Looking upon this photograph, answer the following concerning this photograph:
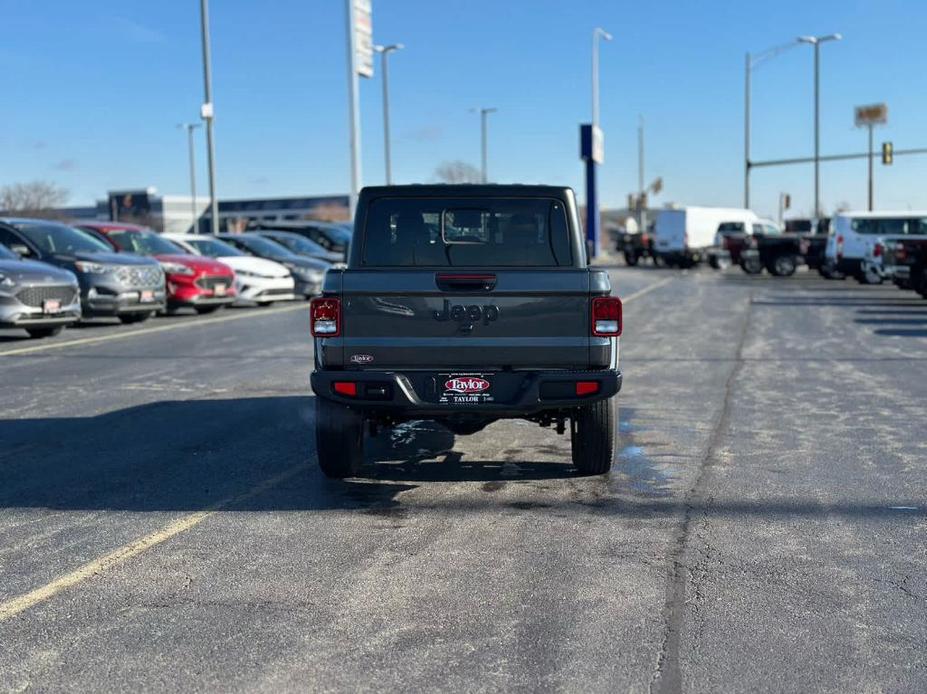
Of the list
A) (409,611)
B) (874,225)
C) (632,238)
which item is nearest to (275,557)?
(409,611)

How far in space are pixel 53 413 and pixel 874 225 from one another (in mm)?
26354

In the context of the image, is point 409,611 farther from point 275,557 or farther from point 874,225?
point 874,225

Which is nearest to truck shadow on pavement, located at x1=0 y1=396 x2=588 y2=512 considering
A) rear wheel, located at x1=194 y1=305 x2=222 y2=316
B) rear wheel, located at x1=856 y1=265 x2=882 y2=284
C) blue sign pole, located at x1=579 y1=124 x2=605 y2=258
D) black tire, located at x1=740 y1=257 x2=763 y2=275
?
rear wheel, located at x1=194 y1=305 x2=222 y2=316

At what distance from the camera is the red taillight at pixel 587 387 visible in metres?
6.12

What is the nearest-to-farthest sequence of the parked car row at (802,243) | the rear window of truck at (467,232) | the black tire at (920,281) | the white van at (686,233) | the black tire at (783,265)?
1. the rear window of truck at (467,232)
2. the black tire at (920,281)
3. the parked car row at (802,243)
4. the black tire at (783,265)
5. the white van at (686,233)

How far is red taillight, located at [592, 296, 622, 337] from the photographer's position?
611cm

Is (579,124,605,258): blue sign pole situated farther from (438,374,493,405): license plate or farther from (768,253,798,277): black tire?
(438,374,493,405): license plate

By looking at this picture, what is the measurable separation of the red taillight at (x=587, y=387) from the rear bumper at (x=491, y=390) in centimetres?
2

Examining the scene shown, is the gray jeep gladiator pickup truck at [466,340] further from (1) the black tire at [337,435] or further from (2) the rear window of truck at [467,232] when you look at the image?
(2) the rear window of truck at [467,232]

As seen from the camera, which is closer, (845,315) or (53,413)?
(53,413)

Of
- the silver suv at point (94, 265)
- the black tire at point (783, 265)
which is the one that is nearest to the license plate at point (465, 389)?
the silver suv at point (94, 265)

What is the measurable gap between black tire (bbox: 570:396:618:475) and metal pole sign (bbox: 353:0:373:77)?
25111 mm

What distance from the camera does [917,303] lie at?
75.4 feet

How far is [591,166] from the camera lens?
56.8 metres
